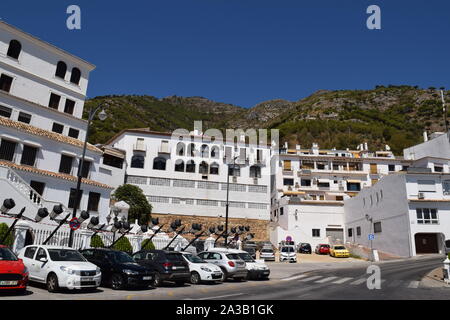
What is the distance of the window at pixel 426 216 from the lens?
1558 inches

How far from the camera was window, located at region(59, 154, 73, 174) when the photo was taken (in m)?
32.0

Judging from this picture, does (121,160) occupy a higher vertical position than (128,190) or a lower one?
higher

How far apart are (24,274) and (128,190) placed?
1372 inches

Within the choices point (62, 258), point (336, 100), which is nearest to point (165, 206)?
point (62, 258)

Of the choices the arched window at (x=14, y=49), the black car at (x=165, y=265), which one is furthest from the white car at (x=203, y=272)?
the arched window at (x=14, y=49)

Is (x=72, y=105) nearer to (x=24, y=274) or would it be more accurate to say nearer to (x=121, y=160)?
(x=121, y=160)

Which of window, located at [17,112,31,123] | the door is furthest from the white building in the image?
the door

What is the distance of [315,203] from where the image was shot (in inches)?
2072

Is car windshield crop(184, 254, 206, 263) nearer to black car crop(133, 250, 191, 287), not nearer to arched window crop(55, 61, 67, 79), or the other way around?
black car crop(133, 250, 191, 287)

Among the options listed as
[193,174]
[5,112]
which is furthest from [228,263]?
[193,174]

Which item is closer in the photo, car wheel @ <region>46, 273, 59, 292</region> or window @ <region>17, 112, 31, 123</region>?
car wheel @ <region>46, 273, 59, 292</region>

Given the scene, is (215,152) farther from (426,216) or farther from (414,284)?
(414,284)

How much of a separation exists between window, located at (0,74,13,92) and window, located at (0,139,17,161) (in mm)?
6725

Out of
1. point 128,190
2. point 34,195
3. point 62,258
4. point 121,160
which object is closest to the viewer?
point 62,258
